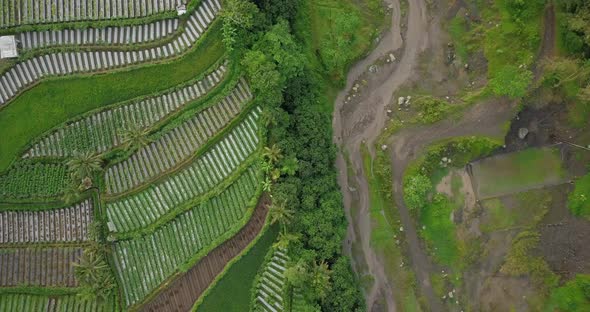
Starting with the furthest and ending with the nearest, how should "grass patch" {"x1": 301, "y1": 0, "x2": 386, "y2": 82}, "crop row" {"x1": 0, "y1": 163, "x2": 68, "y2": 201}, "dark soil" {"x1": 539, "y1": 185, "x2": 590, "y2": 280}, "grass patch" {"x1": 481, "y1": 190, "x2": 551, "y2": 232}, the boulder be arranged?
"grass patch" {"x1": 301, "y1": 0, "x2": 386, "y2": 82} → the boulder → "grass patch" {"x1": 481, "y1": 190, "x2": 551, "y2": 232} → "dark soil" {"x1": 539, "y1": 185, "x2": 590, "y2": 280} → "crop row" {"x1": 0, "y1": 163, "x2": 68, "y2": 201}

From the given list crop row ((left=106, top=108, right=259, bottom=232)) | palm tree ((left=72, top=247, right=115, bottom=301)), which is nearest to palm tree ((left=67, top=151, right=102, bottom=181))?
crop row ((left=106, top=108, right=259, bottom=232))

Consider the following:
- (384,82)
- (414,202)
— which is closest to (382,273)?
(414,202)

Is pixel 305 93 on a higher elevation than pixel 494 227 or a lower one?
higher

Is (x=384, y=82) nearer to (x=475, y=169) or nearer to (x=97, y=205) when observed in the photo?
(x=475, y=169)

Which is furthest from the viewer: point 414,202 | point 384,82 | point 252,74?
point 384,82

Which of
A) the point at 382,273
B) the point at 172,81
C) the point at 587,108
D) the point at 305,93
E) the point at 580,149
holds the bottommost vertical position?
the point at 382,273

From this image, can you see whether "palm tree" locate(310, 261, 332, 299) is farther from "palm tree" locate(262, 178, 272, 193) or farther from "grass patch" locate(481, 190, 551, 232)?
"grass patch" locate(481, 190, 551, 232)
